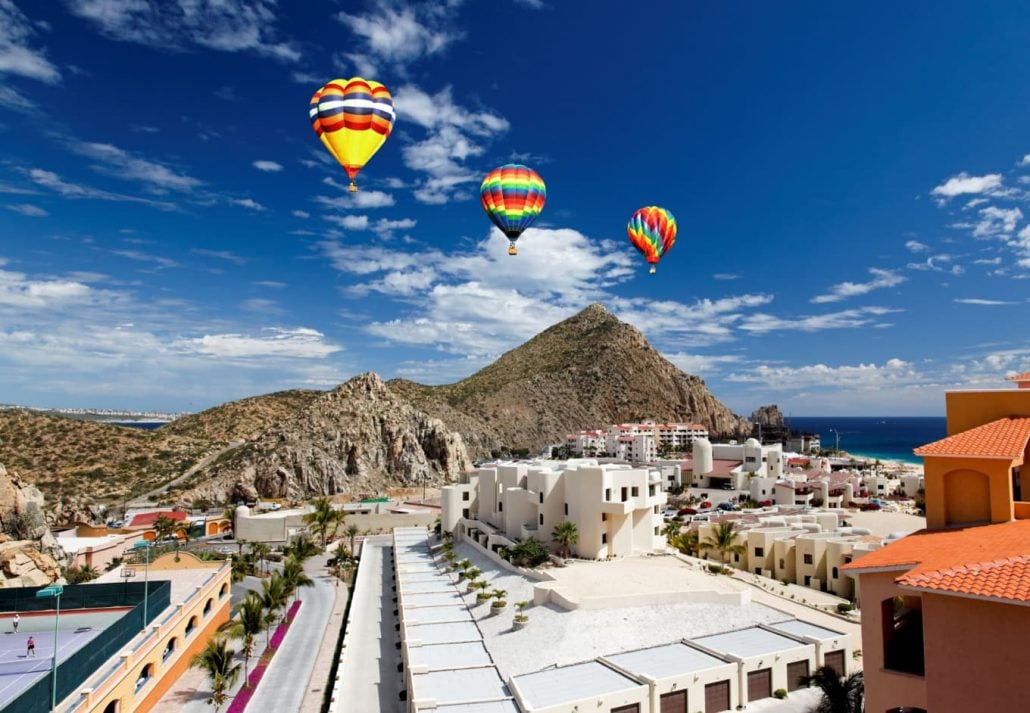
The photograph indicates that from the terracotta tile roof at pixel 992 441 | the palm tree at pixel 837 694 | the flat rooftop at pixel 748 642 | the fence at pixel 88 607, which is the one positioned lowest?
the flat rooftop at pixel 748 642

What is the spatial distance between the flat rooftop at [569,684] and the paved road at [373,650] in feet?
20.1

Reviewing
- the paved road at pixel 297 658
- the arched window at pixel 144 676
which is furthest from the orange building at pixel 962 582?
the arched window at pixel 144 676

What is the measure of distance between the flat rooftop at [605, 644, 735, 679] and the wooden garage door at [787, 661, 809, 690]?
9.36ft

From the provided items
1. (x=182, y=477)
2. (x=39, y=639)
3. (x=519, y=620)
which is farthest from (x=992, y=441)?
(x=182, y=477)

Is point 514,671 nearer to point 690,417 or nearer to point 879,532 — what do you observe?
point 879,532

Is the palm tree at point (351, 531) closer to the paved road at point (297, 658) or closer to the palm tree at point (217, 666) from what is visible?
the paved road at point (297, 658)

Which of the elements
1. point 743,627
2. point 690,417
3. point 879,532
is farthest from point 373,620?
point 690,417

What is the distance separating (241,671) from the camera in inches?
1214

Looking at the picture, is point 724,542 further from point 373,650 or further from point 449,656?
point 373,650

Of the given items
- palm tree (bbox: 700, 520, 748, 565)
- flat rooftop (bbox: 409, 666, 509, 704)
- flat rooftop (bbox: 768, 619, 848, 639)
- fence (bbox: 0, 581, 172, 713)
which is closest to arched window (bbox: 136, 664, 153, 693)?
fence (bbox: 0, 581, 172, 713)

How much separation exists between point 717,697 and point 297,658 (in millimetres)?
20650

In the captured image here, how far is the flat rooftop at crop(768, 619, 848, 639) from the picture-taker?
2588cm

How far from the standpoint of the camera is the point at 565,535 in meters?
39.6

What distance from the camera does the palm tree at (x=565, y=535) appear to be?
Result: 39656mm
